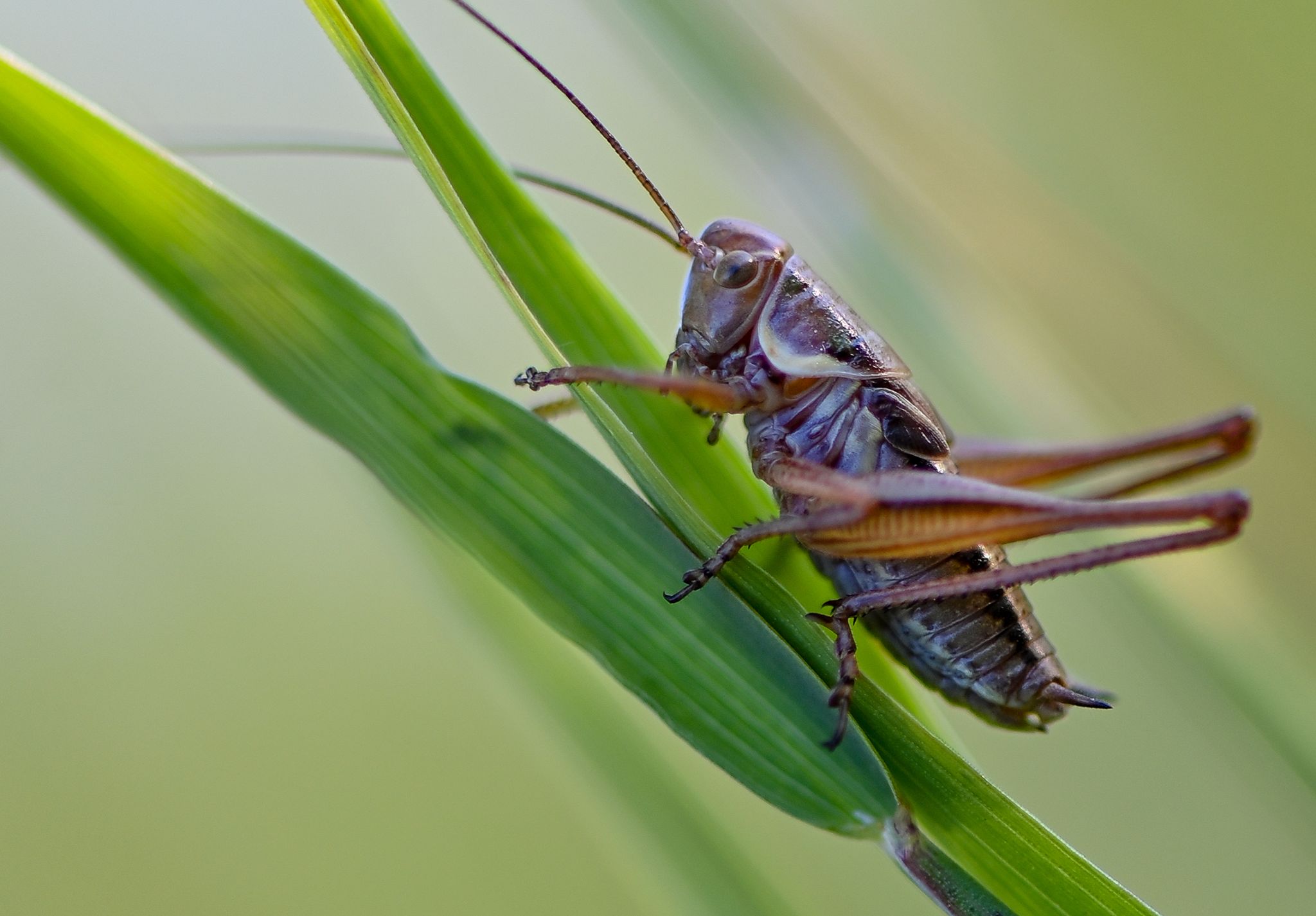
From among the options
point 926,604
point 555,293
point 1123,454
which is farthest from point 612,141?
point 1123,454

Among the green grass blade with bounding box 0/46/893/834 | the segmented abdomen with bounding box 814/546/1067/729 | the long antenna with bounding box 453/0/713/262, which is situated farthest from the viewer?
the segmented abdomen with bounding box 814/546/1067/729

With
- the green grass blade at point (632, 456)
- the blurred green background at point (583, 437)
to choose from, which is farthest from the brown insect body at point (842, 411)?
the green grass blade at point (632, 456)

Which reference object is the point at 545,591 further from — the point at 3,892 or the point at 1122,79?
the point at 1122,79

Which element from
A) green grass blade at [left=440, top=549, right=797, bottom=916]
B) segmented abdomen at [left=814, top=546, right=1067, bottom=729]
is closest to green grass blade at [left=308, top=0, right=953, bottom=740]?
segmented abdomen at [left=814, top=546, right=1067, bottom=729]

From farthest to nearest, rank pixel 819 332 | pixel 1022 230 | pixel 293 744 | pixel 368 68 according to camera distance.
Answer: pixel 293 744 → pixel 1022 230 → pixel 819 332 → pixel 368 68

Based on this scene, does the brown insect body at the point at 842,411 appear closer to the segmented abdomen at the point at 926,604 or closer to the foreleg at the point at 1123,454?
the segmented abdomen at the point at 926,604

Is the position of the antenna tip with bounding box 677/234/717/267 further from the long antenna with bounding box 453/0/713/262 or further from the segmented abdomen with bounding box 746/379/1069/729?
the segmented abdomen with bounding box 746/379/1069/729

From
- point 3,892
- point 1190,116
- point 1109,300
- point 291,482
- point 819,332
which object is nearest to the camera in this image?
point 819,332

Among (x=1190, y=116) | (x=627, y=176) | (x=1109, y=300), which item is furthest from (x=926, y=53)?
(x=1109, y=300)
